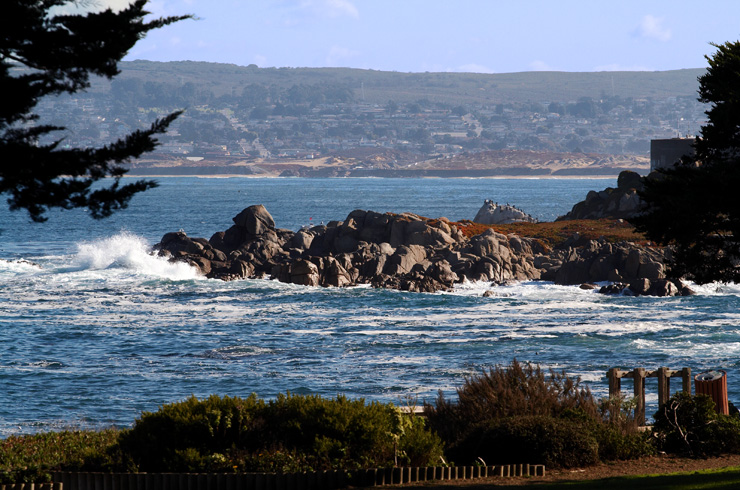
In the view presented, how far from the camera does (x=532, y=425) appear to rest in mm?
13422

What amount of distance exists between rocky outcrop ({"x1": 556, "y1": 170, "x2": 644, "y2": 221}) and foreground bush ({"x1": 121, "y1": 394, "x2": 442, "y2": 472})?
6243cm

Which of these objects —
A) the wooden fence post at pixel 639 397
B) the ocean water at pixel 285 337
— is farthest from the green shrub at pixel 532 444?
the ocean water at pixel 285 337

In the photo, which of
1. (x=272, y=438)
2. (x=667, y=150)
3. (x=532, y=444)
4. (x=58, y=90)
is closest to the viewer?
(x=58, y=90)

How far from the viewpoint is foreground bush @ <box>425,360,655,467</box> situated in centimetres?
1323

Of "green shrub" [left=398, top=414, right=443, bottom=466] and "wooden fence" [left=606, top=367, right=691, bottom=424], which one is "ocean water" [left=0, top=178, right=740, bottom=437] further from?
"green shrub" [left=398, top=414, right=443, bottom=466]

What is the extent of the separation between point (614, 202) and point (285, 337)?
47676 millimetres

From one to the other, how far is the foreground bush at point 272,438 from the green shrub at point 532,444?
883mm

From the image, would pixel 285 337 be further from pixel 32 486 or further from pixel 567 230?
pixel 567 230

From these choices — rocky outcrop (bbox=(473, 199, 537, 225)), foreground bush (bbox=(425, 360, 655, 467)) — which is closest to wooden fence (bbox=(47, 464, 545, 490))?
foreground bush (bbox=(425, 360, 655, 467))

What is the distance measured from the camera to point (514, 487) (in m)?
11.8

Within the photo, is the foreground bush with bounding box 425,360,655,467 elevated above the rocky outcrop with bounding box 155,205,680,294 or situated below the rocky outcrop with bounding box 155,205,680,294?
above

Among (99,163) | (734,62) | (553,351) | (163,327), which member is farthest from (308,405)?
(163,327)

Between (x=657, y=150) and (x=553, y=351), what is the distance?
59873mm

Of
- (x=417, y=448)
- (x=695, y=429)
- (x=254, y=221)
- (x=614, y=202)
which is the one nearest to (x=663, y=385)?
(x=695, y=429)
